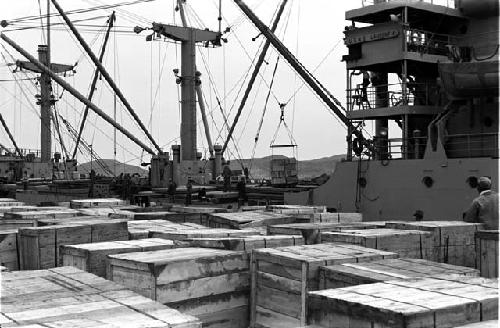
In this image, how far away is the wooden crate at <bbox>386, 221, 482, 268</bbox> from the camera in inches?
314

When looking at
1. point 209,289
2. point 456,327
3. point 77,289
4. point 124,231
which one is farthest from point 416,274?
point 124,231

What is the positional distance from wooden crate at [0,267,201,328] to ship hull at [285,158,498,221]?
12862mm

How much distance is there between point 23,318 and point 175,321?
99cm

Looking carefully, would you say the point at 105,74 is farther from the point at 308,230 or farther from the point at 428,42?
the point at 308,230

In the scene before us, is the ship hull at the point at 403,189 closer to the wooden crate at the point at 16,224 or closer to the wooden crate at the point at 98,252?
the wooden crate at the point at 16,224

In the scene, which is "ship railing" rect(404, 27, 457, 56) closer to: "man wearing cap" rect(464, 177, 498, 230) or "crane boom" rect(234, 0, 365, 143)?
"crane boom" rect(234, 0, 365, 143)

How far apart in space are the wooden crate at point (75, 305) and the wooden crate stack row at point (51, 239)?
2.10 m

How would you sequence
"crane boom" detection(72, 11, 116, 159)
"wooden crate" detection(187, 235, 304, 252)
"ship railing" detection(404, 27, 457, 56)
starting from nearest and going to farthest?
"wooden crate" detection(187, 235, 304, 252) < "ship railing" detection(404, 27, 457, 56) < "crane boom" detection(72, 11, 116, 159)

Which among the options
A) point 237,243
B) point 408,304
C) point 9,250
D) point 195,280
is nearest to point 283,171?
point 9,250

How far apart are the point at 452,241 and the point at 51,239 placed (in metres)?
5.35

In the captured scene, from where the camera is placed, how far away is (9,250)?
24.8 feet

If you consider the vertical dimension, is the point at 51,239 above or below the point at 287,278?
above


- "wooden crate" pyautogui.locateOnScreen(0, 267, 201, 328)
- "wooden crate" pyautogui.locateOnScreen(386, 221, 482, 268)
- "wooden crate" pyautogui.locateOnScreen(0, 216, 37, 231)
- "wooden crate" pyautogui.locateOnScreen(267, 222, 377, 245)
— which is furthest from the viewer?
"wooden crate" pyautogui.locateOnScreen(0, 216, 37, 231)

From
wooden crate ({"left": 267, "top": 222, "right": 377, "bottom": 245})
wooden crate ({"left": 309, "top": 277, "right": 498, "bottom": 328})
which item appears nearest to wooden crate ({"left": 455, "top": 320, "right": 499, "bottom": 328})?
wooden crate ({"left": 309, "top": 277, "right": 498, "bottom": 328})
